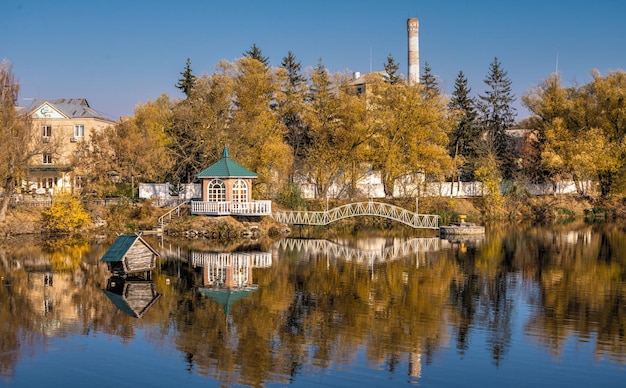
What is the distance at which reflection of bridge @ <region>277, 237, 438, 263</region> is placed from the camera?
31.4 meters

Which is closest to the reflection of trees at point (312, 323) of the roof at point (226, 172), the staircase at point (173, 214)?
the roof at point (226, 172)

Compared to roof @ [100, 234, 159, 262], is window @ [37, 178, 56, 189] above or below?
above

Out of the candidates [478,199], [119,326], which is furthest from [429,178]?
[119,326]

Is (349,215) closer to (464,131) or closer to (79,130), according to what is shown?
(464,131)

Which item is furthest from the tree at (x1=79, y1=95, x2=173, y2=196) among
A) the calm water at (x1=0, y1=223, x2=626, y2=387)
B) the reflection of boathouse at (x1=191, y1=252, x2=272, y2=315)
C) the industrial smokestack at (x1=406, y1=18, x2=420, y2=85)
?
the industrial smokestack at (x1=406, y1=18, x2=420, y2=85)

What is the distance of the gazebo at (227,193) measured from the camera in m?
41.0

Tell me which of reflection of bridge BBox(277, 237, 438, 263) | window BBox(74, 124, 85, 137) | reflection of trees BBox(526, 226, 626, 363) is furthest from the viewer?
window BBox(74, 124, 85, 137)

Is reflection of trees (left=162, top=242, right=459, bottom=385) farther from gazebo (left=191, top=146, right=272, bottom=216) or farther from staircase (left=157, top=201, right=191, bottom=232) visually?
staircase (left=157, top=201, right=191, bottom=232)

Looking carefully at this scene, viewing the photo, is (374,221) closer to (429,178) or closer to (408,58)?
(429,178)

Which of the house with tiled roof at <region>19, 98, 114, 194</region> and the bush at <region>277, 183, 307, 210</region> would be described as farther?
the house with tiled roof at <region>19, 98, 114, 194</region>

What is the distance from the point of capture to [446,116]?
54.9 meters

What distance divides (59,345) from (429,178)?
41404 mm

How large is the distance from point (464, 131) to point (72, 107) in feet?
119

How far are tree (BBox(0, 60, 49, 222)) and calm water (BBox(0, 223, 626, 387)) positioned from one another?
9652 mm
